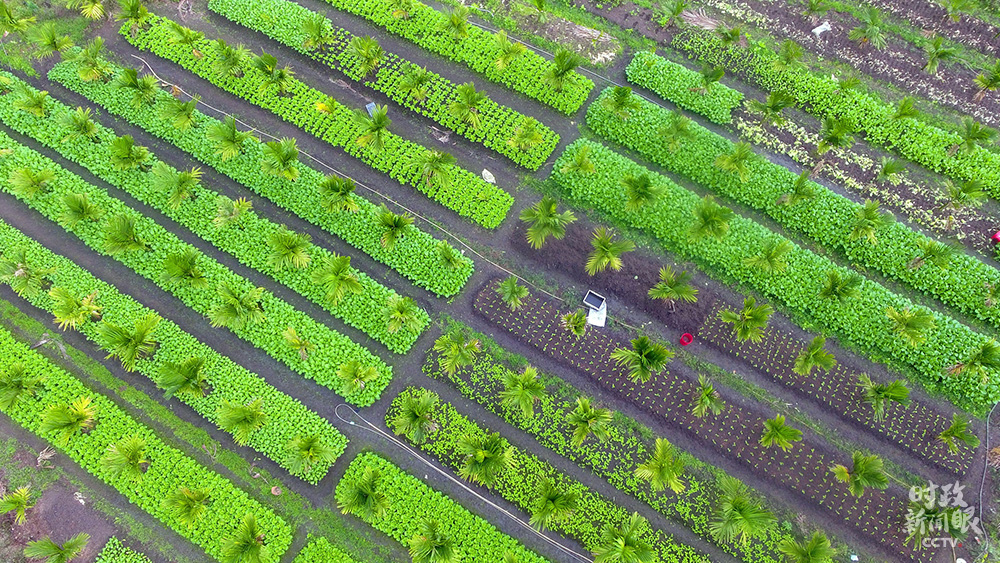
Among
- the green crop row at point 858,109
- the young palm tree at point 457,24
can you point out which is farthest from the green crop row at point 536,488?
the green crop row at point 858,109

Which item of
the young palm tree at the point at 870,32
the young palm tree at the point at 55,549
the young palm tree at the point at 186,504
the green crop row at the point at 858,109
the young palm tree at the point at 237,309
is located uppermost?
the young palm tree at the point at 870,32

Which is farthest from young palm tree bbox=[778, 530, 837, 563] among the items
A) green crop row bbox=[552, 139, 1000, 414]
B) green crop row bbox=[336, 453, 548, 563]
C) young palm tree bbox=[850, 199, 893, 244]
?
young palm tree bbox=[850, 199, 893, 244]

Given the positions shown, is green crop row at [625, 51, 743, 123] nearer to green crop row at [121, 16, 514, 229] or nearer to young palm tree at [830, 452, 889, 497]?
green crop row at [121, 16, 514, 229]

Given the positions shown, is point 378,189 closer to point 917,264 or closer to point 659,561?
point 659,561

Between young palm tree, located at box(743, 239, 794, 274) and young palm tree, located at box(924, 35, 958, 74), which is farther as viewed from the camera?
young palm tree, located at box(924, 35, 958, 74)

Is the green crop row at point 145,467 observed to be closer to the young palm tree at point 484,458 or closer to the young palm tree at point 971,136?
the young palm tree at point 484,458

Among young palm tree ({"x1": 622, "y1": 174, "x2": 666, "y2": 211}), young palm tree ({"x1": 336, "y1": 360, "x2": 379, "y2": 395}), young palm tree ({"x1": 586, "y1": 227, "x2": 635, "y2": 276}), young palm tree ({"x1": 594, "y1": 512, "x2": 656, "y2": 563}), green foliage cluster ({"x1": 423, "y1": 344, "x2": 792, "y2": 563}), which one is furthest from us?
young palm tree ({"x1": 622, "y1": 174, "x2": 666, "y2": 211})

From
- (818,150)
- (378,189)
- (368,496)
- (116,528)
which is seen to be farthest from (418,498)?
(818,150)
